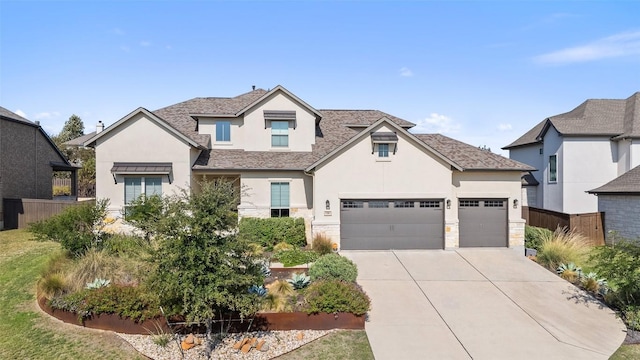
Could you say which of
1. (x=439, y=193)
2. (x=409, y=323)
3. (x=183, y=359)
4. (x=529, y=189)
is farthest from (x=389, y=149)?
(x=529, y=189)

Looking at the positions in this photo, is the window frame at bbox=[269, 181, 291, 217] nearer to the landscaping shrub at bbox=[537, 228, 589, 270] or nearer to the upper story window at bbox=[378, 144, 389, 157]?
the upper story window at bbox=[378, 144, 389, 157]

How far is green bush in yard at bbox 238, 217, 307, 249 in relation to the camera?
53.8 ft

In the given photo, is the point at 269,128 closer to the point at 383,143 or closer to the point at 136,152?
the point at 136,152

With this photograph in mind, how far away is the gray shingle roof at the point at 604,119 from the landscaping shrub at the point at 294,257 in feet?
58.9

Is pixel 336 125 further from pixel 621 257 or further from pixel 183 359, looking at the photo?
pixel 183 359

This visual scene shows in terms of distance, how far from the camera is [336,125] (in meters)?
22.9

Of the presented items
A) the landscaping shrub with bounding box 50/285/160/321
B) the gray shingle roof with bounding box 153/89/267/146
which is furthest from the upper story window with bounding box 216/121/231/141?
the landscaping shrub with bounding box 50/285/160/321

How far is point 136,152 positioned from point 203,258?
42.7 feet

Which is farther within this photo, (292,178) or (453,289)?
(292,178)

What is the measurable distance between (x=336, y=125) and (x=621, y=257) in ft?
53.0

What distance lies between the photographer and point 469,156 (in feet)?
57.7

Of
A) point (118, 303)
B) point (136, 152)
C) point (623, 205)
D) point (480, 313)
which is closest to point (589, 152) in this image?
point (623, 205)

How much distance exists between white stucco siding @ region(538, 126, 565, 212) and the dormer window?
42.0 ft

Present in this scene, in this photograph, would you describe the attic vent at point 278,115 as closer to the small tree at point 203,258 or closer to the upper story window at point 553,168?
the small tree at point 203,258
